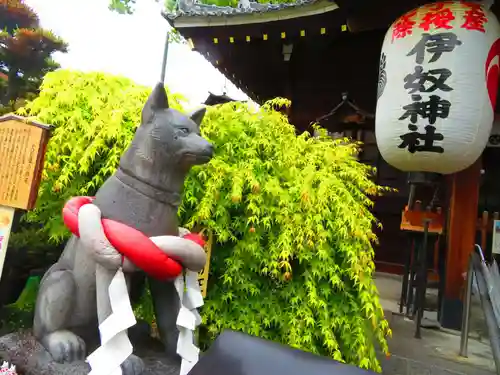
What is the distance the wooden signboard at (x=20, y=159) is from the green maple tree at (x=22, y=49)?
5302 millimetres

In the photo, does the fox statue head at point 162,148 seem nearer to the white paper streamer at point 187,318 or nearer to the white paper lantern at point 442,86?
the white paper streamer at point 187,318

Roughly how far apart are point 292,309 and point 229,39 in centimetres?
504

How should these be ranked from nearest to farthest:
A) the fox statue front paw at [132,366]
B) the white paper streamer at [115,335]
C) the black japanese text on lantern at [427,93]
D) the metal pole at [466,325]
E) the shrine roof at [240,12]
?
the white paper streamer at [115,335] → the fox statue front paw at [132,366] → the black japanese text on lantern at [427,93] → the metal pole at [466,325] → the shrine roof at [240,12]

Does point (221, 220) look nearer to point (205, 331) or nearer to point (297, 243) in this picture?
point (297, 243)

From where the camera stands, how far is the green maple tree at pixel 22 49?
7441mm

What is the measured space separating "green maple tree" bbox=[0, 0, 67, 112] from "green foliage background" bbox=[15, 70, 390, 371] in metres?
4.58

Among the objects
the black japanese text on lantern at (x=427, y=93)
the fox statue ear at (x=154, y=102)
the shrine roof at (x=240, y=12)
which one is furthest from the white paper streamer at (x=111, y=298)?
the shrine roof at (x=240, y=12)

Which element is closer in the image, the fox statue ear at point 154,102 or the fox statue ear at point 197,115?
the fox statue ear at point 154,102

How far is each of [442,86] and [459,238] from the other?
2669 mm

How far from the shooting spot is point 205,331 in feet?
10.9

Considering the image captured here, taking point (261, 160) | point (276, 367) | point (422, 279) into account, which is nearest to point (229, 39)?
point (261, 160)

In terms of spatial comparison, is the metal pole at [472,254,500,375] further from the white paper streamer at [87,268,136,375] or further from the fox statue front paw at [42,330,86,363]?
the fox statue front paw at [42,330,86,363]

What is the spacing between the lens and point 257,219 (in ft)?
10.6

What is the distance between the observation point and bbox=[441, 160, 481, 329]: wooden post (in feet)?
18.6
